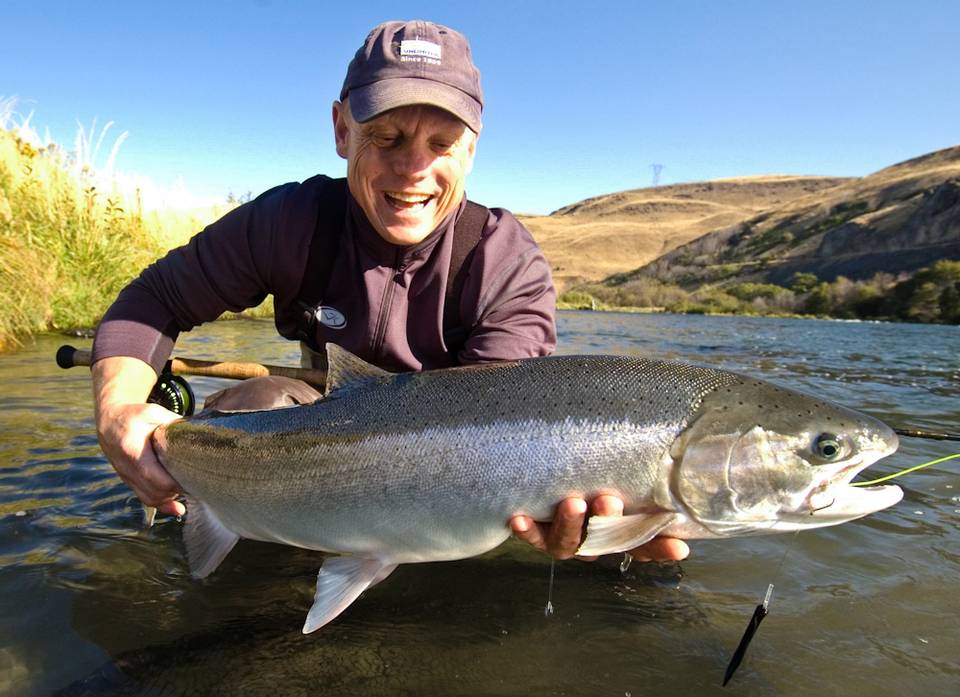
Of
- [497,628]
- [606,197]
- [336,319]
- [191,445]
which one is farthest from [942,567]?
[606,197]

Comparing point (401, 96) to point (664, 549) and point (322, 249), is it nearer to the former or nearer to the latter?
point (322, 249)

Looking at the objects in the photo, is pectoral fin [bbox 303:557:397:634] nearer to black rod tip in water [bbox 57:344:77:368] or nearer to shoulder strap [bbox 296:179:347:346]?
shoulder strap [bbox 296:179:347:346]

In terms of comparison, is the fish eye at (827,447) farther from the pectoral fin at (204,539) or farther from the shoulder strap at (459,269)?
the pectoral fin at (204,539)

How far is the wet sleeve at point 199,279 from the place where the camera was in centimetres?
298

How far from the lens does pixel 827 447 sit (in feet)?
6.78

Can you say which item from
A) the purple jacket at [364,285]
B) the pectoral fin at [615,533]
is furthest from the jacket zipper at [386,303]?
the pectoral fin at [615,533]

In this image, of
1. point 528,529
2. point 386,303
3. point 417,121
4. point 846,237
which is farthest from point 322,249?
point 846,237

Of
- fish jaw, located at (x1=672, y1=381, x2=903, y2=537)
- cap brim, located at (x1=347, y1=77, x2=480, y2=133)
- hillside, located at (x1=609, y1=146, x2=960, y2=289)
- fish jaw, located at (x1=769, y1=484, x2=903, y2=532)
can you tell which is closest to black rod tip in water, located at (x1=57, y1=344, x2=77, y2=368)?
cap brim, located at (x1=347, y1=77, x2=480, y2=133)

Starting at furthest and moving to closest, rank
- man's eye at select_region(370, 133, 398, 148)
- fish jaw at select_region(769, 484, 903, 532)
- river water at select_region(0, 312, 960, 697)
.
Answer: man's eye at select_region(370, 133, 398, 148) → river water at select_region(0, 312, 960, 697) → fish jaw at select_region(769, 484, 903, 532)

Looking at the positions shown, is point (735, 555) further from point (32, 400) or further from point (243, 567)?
point (32, 400)

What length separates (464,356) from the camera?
3059 millimetres

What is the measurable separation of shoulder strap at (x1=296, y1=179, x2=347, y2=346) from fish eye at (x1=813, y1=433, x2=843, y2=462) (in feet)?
7.45

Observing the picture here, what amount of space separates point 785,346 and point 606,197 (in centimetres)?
15531

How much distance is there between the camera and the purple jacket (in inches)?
121
